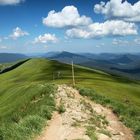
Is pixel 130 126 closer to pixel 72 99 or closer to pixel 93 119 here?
pixel 93 119

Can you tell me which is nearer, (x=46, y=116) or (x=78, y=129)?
(x=78, y=129)

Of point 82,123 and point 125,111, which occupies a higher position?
point 82,123

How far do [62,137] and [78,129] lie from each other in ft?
6.83

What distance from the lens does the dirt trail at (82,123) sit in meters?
24.9

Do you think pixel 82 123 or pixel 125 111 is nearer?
pixel 82 123

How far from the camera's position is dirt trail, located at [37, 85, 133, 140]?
81.7 feet

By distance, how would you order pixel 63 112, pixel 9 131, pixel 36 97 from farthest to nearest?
pixel 36 97 → pixel 63 112 → pixel 9 131

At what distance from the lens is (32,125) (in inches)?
998

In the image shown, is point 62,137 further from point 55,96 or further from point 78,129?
point 55,96

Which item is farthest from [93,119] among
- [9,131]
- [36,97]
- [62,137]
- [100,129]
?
[36,97]

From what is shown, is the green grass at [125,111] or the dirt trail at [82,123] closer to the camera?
the dirt trail at [82,123]

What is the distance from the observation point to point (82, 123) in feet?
90.7

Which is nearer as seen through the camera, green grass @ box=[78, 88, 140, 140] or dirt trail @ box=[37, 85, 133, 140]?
dirt trail @ box=[37, 85, 133, 140]

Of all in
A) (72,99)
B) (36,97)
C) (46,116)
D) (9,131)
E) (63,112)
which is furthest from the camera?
(36,97)
